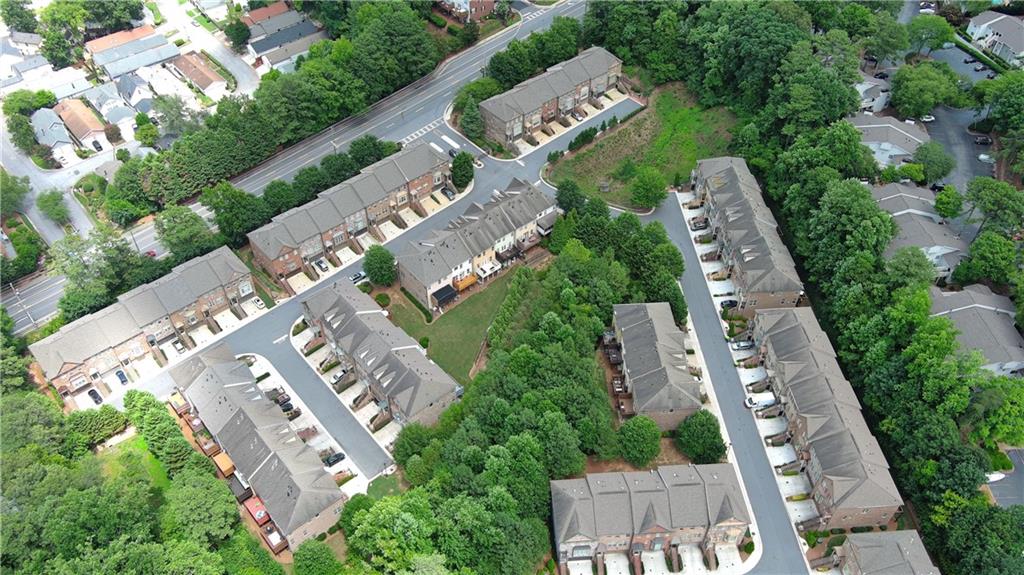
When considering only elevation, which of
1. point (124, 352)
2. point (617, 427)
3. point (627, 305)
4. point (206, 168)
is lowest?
point (617, 427)

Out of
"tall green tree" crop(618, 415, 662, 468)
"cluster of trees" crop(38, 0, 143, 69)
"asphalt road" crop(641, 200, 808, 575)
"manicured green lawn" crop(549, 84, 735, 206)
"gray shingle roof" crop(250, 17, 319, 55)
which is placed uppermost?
"cluster of trees" crop(38, 0, 143, 69)

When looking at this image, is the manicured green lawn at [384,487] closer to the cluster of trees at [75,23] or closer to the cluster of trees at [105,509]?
the cluster of trees at [105,509]

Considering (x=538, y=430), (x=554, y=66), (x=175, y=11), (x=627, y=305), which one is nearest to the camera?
(x=538, y=430)

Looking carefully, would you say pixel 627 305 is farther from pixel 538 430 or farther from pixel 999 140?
pixel 999 140

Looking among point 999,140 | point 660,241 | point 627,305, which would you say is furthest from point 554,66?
point 999,140

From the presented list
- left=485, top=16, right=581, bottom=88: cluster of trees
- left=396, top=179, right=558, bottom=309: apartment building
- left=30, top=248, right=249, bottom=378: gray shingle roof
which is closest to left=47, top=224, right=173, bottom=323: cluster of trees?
left=30, top=248, right=249, bottom=378: gray shingle roof

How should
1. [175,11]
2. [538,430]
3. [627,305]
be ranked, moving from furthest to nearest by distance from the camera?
[175,11] → [627,305] → [538,430]

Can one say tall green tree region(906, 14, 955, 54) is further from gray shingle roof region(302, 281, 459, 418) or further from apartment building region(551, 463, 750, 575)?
gray shingle roof region(302, 281, 459, 418)

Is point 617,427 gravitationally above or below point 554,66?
below

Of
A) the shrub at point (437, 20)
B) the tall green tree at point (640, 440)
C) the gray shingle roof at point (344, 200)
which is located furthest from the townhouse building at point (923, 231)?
the shrub at point (437, 20)
